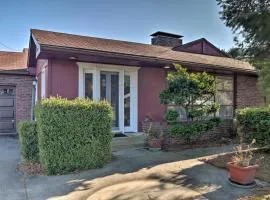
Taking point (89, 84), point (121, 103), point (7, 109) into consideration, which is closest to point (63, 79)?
point (89, 84)

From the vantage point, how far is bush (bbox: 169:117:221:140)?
8.70m

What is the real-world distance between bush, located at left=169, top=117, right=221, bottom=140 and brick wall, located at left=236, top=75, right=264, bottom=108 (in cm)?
423

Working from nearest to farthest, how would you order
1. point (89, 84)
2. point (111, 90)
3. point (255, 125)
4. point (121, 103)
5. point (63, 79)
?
point (255, 125) → point (63, 79) → point (89, 84) → point (111, 90) → point (121, 103)

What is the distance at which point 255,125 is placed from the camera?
7.77 metres

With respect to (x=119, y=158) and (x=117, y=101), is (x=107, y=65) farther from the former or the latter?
(x=119, y=158)

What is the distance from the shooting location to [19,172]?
6121 mm

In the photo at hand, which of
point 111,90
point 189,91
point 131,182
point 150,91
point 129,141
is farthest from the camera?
point 150,91

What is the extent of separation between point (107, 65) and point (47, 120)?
13.6 feet

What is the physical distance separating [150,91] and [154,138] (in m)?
2.66

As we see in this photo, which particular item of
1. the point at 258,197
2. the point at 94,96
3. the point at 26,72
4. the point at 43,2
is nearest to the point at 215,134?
the point at 94,96

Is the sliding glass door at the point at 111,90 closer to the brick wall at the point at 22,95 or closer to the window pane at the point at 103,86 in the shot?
the window pane at the point at 103,86

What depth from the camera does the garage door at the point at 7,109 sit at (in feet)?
43.1

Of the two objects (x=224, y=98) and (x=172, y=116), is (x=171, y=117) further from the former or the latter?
(x=224, y=98)

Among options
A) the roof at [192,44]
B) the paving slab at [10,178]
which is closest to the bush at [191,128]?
the paving slab at [10,178]
